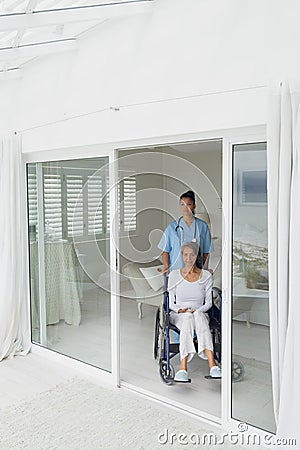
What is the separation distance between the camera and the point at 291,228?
8.01 ft

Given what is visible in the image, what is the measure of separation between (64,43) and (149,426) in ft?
10.4

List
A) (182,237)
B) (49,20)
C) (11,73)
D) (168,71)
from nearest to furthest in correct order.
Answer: (49,20) → (168,71) → (182,237) → (11,73)

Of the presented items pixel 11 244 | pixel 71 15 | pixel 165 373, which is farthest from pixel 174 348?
pixel 71 15

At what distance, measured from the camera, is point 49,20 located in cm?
292

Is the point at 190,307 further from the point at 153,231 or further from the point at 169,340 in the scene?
the point at 153,231

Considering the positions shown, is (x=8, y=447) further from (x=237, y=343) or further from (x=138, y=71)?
(x=138, y=71)

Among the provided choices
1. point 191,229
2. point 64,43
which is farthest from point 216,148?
point 64,43

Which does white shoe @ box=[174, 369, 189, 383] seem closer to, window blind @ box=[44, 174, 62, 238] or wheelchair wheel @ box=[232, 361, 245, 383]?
wheelchair wheel @ box=[232, 361, 245, 383]

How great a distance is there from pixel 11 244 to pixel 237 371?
2.56 metres

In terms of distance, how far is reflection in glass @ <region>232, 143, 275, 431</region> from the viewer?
2.86m

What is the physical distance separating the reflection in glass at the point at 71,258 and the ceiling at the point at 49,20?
102 centimetres

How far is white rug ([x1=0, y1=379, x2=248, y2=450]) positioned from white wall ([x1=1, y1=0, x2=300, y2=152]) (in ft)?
6.91

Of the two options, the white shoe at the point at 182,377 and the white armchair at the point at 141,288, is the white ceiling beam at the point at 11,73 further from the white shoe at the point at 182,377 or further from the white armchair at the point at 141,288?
the white shoe at the point at 182,377

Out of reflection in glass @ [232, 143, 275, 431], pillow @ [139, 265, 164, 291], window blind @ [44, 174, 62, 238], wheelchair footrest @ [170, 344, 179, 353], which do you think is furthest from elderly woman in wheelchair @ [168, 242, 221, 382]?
window blind @ [44, 174, 62, 238]
